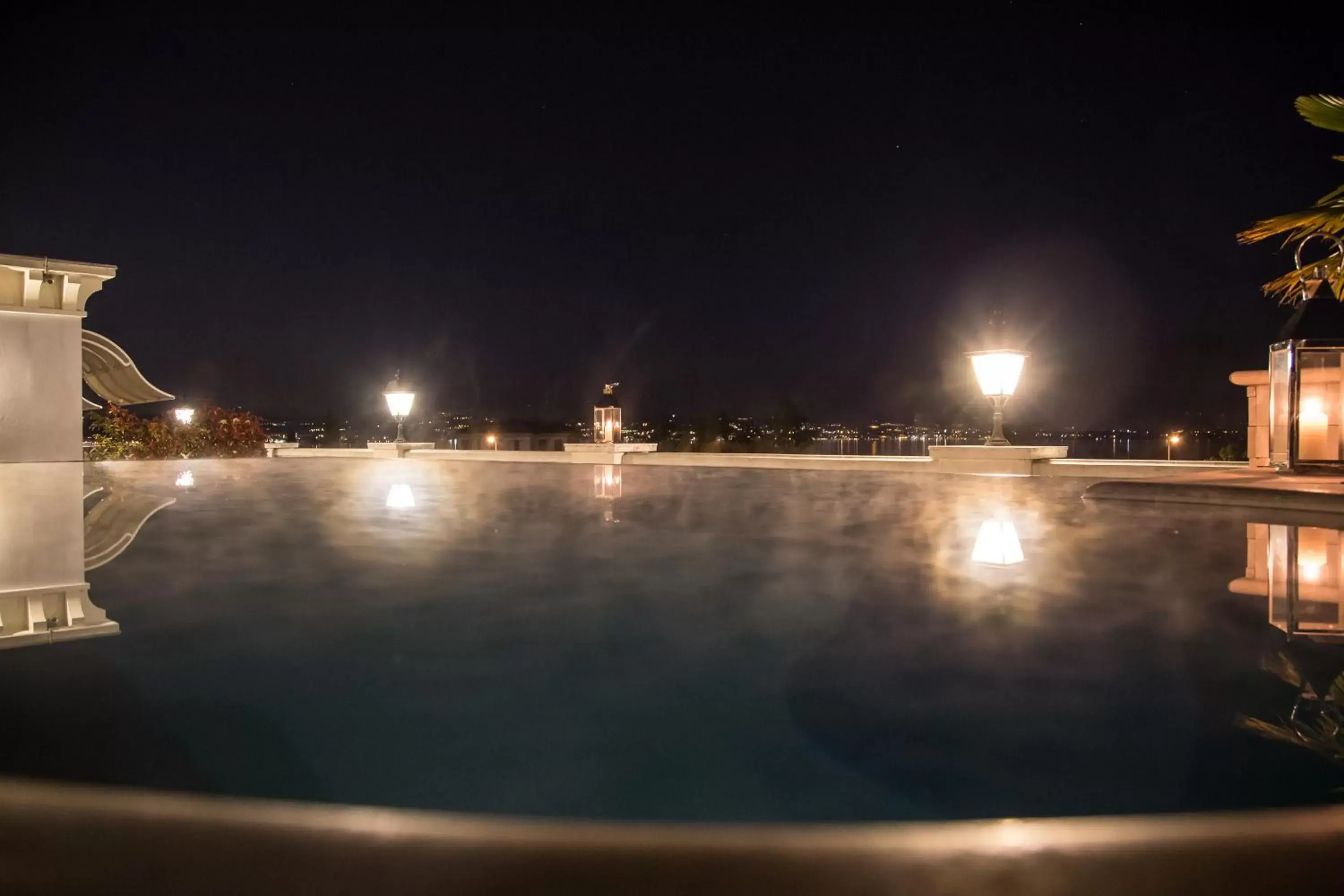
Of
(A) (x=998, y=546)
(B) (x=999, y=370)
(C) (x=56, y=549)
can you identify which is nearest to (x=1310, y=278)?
(B) (x=999, y=370)

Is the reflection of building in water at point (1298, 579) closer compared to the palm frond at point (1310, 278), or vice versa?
the reflection of building in water at point (1298, 579)

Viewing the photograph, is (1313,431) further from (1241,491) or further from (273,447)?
(273,447)

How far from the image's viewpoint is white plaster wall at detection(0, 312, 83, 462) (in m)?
13.2

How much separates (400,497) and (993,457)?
9.22m

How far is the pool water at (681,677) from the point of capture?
1.72 meters

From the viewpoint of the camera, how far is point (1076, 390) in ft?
235

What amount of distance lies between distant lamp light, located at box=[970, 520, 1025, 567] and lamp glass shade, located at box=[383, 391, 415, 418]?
17923mm

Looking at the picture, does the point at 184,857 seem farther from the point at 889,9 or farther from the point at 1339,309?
the point at 889,9

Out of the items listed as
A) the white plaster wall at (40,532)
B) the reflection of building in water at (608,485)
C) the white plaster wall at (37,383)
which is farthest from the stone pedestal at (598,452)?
the white plaster wall at (40,532)

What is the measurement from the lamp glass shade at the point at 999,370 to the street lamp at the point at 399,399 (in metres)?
14.8

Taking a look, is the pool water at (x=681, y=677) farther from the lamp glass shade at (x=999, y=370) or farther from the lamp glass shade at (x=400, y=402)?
the lamp glass shade at (x=400, y=402)

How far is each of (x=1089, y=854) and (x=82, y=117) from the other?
1532 inches

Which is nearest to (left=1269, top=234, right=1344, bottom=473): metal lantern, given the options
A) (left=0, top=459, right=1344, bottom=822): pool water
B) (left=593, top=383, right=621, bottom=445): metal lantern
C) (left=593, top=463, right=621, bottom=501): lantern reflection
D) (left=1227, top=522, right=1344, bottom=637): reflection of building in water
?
(left=1227, top=522, right=1344, bottom=637): reflection of building in water

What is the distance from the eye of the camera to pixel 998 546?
5.58 metres
